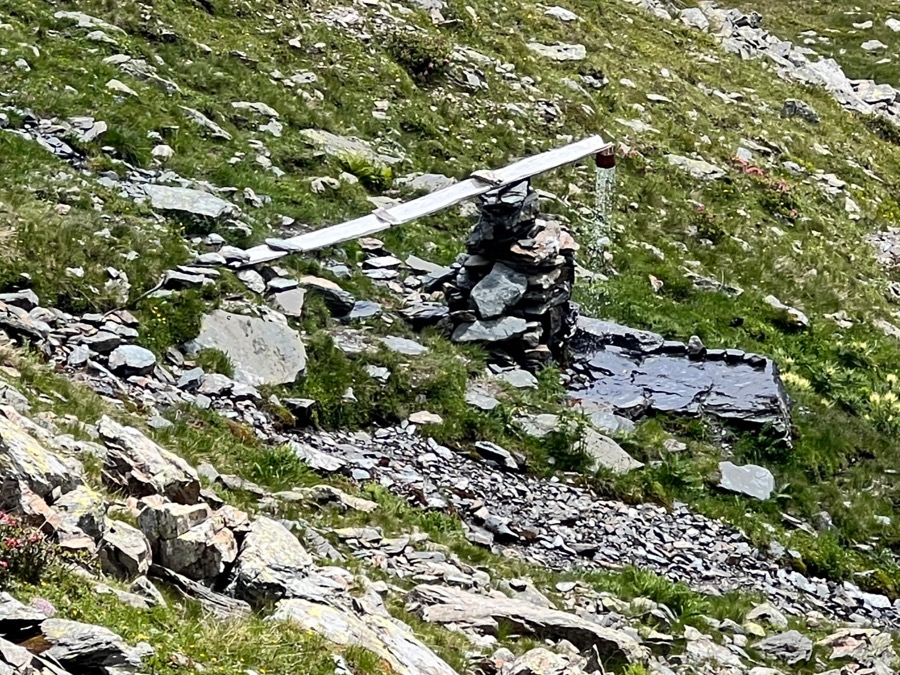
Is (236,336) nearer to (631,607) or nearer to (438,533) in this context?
(438,533)

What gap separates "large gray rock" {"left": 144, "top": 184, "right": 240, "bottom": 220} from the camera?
1681 centimetres

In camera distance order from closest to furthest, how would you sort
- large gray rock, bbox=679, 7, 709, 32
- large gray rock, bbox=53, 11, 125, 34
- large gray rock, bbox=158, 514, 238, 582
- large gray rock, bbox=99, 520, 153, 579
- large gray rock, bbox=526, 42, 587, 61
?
large gray rock, bbox=99, 520, 153, 579, large gray rock, bbox=158, 514, 238, 582, large gray rock, bbox=53, 11, 125, 34, large gray rock, bbox=526, 42, 587, 61, large gray rock, bbox=679, 7, 709, 32

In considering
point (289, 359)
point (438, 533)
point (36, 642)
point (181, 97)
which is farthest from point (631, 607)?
point (181, 97)

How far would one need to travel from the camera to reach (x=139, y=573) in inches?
277

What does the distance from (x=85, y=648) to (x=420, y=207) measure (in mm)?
14076

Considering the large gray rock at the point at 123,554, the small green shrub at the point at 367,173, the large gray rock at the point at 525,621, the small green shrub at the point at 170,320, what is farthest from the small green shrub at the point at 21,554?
the small green shrub at the point at 367,173

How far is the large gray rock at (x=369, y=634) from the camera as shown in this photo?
723 cm

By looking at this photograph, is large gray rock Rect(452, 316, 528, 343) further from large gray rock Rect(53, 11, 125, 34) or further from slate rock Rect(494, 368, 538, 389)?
large gray rock Rect(53, 11, 125, 34)

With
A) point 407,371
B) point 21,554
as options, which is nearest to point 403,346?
point 407,371

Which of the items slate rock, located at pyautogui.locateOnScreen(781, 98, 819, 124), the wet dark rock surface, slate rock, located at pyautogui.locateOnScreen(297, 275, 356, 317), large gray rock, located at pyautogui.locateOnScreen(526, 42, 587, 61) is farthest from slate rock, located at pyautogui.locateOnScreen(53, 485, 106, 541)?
slate rock, located at pyautogui.locateOnScreen(781, 98, 819, 124)

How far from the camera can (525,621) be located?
30.2ft

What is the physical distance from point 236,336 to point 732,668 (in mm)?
7887

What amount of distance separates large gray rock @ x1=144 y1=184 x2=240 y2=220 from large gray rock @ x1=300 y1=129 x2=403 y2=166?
441 cm

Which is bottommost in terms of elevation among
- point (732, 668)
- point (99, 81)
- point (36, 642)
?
point (732, 668)
